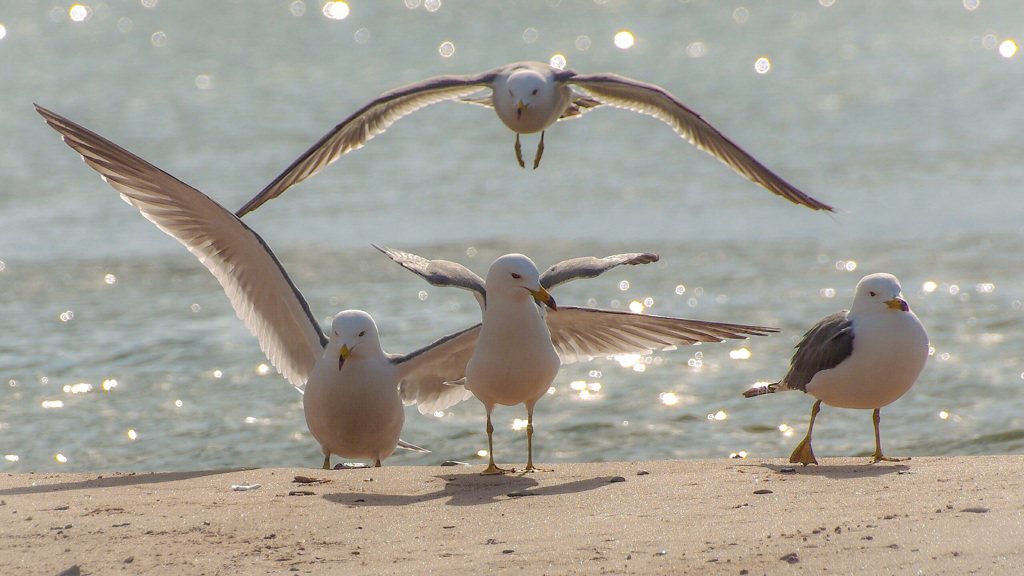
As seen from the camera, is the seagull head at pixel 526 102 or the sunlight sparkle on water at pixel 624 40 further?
the sunlight sparkle on water at pixel 624 40

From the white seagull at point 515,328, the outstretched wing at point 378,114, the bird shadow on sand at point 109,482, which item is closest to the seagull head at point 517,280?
the white seagull at point 515,328

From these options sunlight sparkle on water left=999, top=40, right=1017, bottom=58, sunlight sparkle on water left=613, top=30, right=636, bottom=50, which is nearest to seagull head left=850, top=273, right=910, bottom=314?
sunlight sparkle on water left=999, top=40, right=1017, bottom=58

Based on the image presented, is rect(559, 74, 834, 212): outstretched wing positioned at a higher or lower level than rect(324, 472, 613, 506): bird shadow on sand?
higher

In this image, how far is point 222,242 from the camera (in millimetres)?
6355

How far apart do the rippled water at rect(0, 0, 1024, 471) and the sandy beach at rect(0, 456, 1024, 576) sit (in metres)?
1.89

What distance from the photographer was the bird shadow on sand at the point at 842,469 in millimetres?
4927

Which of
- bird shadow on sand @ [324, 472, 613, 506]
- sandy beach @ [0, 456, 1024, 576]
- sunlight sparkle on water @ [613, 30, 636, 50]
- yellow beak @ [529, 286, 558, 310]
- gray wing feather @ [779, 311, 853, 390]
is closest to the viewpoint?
sandy beach @ [0, 456, 1024, 576]

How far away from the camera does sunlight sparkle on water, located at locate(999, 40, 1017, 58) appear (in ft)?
78.3

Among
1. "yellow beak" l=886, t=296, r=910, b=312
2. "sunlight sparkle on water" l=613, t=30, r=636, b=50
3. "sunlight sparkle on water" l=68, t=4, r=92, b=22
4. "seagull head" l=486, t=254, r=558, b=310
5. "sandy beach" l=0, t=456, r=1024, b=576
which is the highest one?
"sunlight sparkle on water" l=68, t=4, r=92, b=22

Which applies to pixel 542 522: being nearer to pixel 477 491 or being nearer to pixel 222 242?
pixel 477 491

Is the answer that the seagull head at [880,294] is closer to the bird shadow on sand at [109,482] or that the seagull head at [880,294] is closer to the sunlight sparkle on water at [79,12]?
the bird shadow on sand at [109,482]

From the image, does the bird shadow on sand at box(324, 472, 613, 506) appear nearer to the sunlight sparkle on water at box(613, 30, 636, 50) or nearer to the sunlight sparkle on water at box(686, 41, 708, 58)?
the sunlight sparkle on water at box(686, 41, 708, 58)

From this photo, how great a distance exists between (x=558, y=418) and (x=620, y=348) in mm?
1377

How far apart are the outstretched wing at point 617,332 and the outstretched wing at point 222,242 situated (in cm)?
130
